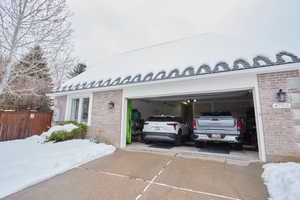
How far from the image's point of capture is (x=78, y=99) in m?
7.98

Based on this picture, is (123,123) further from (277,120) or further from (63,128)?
(277,120)

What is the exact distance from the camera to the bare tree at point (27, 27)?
15.2 ft

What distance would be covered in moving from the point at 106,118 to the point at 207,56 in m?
5.45

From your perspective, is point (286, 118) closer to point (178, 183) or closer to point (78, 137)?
point (178, 183)

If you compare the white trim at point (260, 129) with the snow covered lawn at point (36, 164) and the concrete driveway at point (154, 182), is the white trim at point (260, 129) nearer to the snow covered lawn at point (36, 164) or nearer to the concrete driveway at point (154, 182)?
the concrete driveway at point (154, 182)

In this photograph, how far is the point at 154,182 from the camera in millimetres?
3084

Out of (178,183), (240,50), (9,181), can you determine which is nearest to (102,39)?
(240,50)

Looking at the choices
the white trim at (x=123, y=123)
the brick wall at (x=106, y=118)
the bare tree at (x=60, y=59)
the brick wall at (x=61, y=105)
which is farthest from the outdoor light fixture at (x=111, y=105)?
the brick wall at (x=61, y=105)

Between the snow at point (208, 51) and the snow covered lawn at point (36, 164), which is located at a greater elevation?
the snow at point (208, 51)

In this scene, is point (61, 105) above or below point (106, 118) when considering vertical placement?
above

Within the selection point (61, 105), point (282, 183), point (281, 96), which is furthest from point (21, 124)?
point (281, 96)

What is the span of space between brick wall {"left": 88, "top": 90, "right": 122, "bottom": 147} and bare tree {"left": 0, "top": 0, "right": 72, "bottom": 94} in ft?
9.39

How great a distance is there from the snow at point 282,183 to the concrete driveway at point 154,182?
16cm

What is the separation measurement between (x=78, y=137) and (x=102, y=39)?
779cm
